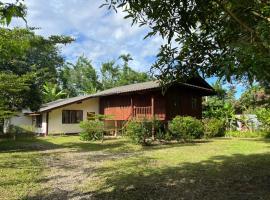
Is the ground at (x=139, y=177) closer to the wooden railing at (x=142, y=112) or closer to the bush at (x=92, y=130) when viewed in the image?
the bush at (x=92, y=130)

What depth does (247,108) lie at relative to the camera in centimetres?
3344

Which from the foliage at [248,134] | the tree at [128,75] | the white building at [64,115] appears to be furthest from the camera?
the tree at [128,75]

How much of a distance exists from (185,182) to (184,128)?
13.6 metres

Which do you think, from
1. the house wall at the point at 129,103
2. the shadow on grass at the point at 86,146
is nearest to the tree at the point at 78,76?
the house wall at the point at 129,103

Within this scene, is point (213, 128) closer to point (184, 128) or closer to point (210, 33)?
point (184, 128)

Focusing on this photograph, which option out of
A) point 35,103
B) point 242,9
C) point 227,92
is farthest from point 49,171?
point 227,92

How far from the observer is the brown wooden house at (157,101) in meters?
25.8

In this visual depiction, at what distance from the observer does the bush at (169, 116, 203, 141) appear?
885 inches

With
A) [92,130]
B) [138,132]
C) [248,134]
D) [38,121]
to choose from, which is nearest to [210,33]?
[138,132]

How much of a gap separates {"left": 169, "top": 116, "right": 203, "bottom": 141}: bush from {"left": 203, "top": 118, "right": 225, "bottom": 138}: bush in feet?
8.05

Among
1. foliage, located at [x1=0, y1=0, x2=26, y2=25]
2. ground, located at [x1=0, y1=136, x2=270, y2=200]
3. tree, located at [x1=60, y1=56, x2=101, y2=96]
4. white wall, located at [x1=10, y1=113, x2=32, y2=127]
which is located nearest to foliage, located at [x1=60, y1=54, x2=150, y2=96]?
tree, located at [x1=60, y1=56, x2=101, y2=96]

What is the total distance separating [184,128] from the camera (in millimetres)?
22500

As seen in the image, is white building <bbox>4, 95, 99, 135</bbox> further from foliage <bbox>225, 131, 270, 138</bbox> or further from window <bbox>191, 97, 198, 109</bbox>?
foliage <bbox>225, 131, 270, 138</bbox>

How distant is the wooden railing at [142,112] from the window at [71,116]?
811 cm
